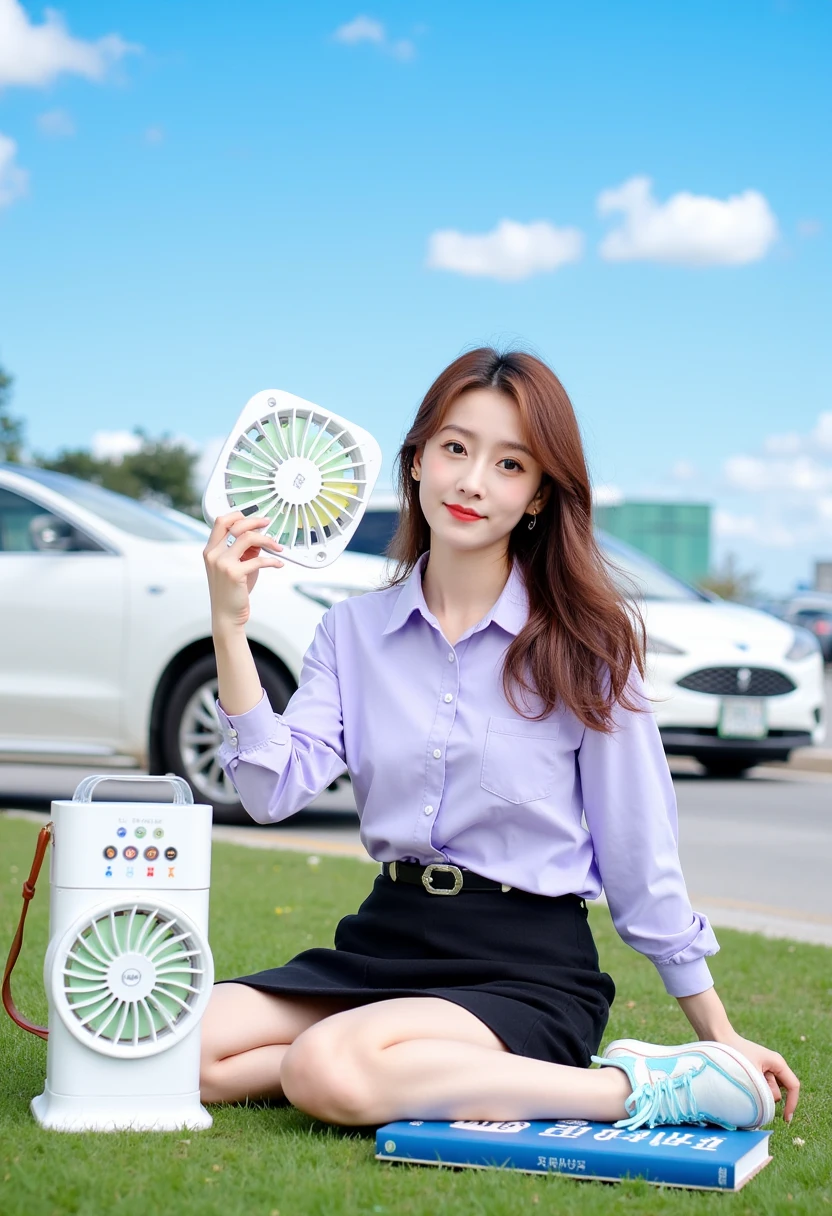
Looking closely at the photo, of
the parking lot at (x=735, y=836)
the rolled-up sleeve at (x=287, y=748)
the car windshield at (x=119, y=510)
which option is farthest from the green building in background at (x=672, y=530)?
the rolled-up sleeve at (x=287, y=748)

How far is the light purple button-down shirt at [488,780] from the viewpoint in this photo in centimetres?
303

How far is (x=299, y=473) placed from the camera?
313 cm

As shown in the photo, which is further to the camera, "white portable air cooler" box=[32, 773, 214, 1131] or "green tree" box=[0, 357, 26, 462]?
"green tree" box=[0, 357, 26, 462]

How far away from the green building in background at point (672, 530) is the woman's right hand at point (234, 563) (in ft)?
301

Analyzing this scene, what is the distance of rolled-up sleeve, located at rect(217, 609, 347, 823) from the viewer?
3.00 meters

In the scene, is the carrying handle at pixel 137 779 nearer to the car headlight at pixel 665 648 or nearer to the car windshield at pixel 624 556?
the car headlight at pixel 665 648

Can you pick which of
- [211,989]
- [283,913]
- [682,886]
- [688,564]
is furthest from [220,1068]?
[688,564]

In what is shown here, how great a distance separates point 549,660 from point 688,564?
93.5 m

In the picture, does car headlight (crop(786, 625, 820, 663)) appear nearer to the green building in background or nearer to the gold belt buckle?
the gold belt buckle

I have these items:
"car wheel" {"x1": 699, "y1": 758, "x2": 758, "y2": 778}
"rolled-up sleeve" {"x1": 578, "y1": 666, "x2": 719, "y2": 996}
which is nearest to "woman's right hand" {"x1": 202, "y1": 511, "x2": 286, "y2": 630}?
"rolled-up sleeve" {"x1": 578, "y1": 666, "x2": 719, "y2": 996}

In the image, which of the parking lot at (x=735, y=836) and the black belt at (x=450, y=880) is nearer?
the black belt at (x=450, y=880)

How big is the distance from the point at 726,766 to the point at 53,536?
5.59 meters

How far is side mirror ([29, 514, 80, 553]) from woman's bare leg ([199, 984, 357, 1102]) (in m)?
4.97

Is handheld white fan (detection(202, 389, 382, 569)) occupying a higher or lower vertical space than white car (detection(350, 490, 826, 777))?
higher
